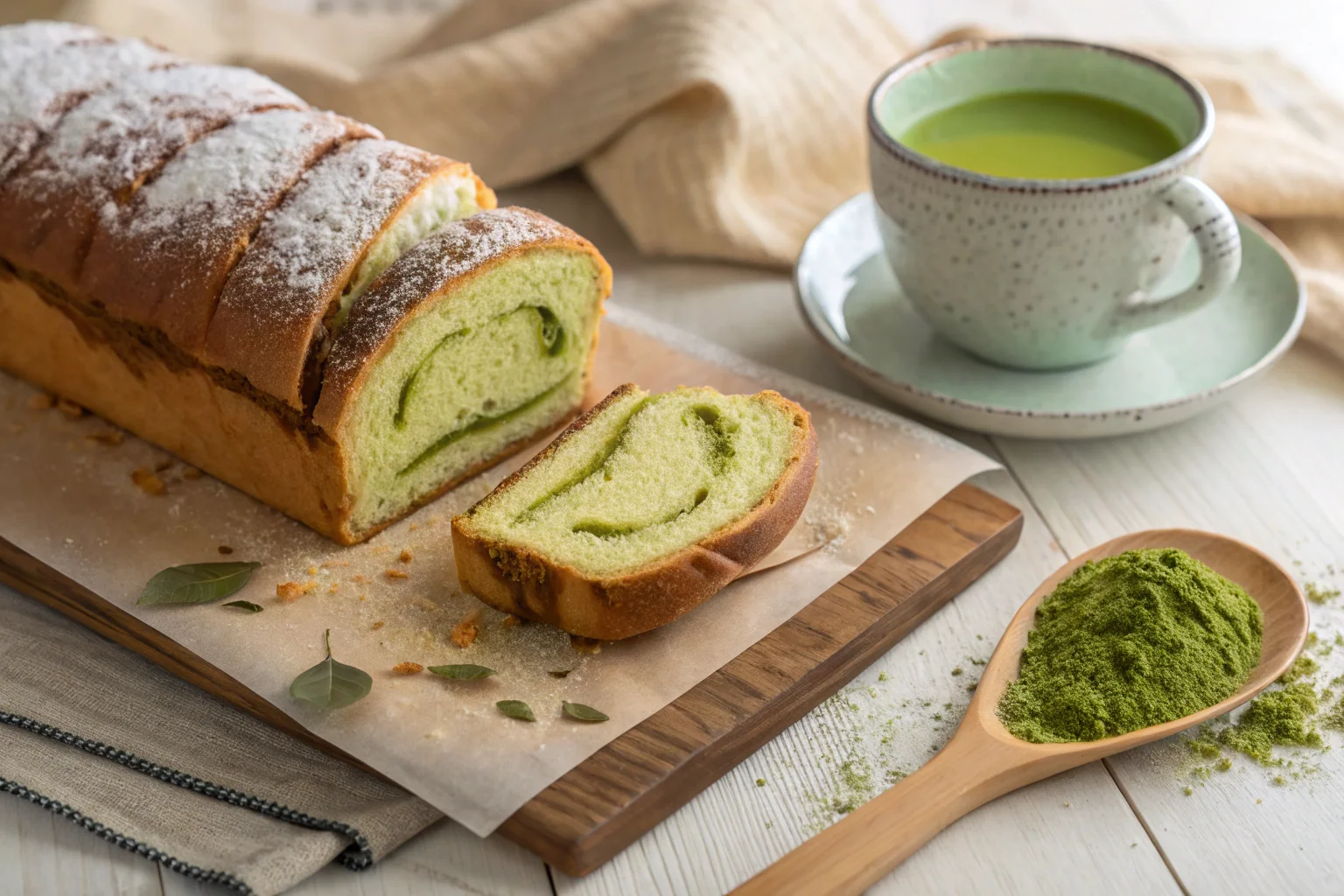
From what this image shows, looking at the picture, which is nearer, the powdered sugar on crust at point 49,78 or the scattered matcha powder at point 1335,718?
the scattered matcha powder at point 1335,718

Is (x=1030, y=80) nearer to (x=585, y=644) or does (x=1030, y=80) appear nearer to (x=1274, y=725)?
(x=1274, y=725)

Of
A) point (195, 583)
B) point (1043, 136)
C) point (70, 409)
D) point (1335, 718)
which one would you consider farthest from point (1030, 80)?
point (70, 409)

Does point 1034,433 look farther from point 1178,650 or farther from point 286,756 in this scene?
point 286,756

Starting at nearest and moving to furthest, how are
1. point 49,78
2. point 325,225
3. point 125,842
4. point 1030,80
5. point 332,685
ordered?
point 125,842, point 332,685, point 325,225, point 49,78, point 1030,80

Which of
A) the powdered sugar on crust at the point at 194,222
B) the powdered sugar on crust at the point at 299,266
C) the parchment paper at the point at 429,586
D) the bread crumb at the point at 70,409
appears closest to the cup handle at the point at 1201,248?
the parchment paper at the point at 429,586

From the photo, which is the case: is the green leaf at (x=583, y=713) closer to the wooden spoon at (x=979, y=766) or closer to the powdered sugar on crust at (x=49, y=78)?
the wooden spoon at (x=979, y=766)

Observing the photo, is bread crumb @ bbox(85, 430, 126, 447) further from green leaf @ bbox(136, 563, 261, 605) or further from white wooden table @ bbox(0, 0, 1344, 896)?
white wooden table @ bbox(0, 0, 1344, 896)
